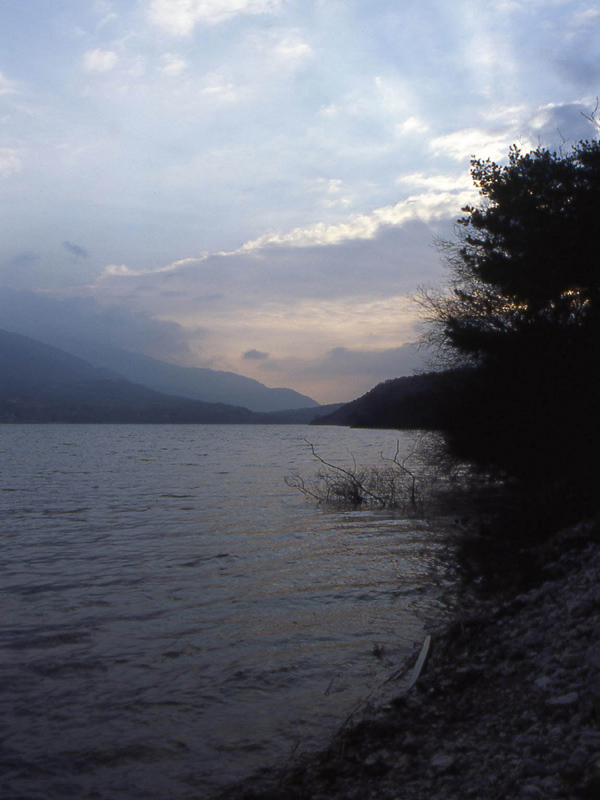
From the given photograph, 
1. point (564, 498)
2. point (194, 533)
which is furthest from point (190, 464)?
point (564, 498)

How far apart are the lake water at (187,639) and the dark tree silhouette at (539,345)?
4.83m

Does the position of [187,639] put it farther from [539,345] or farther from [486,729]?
[539,345]

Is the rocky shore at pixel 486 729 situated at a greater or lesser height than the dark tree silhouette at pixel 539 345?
lesser

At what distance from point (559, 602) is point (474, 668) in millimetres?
2018

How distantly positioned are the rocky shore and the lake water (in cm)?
74

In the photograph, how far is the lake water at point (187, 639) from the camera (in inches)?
231

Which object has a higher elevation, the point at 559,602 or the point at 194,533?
the point at 559,602

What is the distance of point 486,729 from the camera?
17.0ft

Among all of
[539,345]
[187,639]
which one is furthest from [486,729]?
[539,345]

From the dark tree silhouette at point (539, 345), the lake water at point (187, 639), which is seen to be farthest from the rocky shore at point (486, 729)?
the dark tree silhouette at point (539, 345)

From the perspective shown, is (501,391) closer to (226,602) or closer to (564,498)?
(564,498)

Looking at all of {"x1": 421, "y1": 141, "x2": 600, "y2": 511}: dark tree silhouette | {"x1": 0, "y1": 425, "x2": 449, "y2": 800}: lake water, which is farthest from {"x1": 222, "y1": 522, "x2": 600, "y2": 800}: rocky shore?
{"x1": 421, "y1": 141, "x2": 600, "y2": 511}: dark tree silhouette

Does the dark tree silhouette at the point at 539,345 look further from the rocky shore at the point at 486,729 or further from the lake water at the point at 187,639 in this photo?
the rocky shore at the point at 486,729

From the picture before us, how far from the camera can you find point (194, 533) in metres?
18.4
